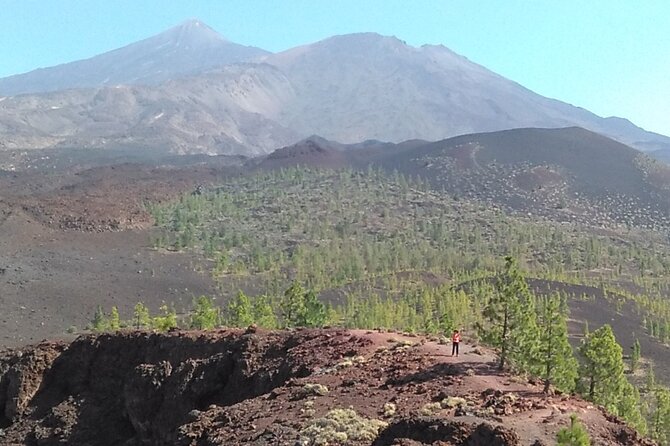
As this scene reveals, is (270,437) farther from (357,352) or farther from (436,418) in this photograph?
(357,352)

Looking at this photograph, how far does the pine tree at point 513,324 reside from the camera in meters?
28.7

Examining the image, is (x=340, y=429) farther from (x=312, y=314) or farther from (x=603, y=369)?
(x=312, y=314)

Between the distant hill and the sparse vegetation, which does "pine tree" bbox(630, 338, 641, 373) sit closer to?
the sparse vegetation

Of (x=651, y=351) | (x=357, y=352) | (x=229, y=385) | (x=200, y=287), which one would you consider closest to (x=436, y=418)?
(x=357, y=352)

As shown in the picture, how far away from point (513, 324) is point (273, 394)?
10.5 m

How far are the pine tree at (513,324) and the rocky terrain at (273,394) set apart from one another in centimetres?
107

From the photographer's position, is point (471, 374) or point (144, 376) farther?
point (144, 376)

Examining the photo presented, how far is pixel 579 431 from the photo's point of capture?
1688cm

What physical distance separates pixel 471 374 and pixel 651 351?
56.8 metres

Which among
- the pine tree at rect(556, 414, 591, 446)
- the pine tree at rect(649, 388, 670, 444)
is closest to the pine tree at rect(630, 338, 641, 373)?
the pine tree at rect(649, 388, 670, 444)

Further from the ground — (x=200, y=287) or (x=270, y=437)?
(x=270, y=437)

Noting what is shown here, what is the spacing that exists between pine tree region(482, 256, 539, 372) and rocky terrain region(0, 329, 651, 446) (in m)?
1.07

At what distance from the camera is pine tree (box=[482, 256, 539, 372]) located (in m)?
28.7

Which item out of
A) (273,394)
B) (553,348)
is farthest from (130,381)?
(553,348)
